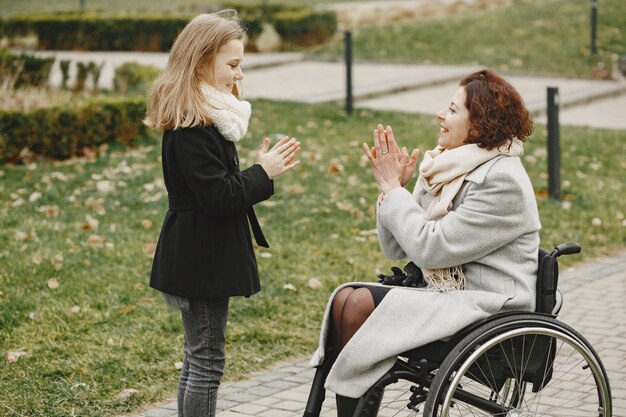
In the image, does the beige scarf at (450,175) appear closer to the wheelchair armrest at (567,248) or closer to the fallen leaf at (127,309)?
the wheelchair armrest at (567,248)

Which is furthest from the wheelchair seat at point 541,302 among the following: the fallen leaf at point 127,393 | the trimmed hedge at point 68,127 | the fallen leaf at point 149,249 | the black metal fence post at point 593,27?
the black metal fence post at point 593,27

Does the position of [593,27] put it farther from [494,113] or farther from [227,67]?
[227,67]

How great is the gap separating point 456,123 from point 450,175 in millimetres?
199

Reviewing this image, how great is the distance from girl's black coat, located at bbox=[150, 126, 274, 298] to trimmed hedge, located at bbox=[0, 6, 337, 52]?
1405 cm

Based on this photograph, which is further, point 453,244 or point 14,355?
point 14,355

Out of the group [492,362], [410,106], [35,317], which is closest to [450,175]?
[492,362]

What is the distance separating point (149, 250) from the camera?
6.96 m

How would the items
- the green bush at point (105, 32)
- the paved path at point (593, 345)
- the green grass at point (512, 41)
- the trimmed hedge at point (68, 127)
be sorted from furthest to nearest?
the green bush at point (105, 32) < the green grass at point (512, 41) < the trimmed hedge at point (68, 127) < the paved path at point (593, 345)

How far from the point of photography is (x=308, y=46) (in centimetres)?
1812

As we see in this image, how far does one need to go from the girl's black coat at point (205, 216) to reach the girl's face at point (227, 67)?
0.17 meters

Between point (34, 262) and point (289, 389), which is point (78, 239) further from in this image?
point (289, 389)

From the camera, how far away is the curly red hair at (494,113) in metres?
3.65

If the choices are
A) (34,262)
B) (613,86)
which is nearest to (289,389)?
(34,262)

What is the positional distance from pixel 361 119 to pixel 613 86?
4.65 metres
